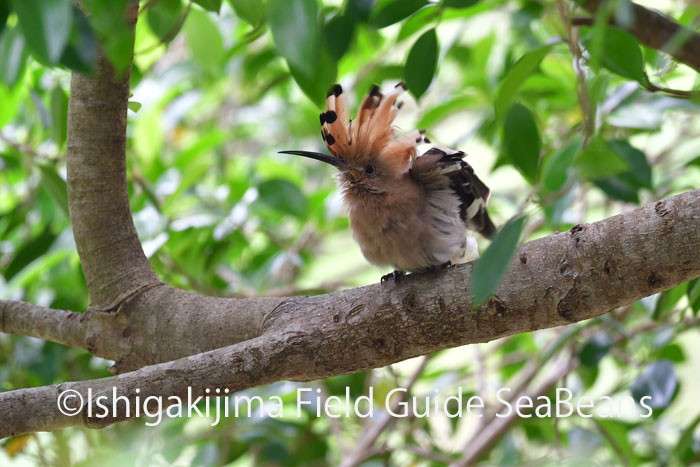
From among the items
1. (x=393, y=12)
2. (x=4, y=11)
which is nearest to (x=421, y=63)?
(x=393, y=12)

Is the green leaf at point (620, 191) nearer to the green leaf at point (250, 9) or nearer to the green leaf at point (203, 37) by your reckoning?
→ the green leaf at point (250, 9)

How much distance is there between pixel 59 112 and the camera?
1689 mm

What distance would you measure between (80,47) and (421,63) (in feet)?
2.41

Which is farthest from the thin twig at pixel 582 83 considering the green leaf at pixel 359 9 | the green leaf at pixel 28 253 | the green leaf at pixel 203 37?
the green leaf at pixel 28 253

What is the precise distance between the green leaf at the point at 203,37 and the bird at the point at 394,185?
712 mm

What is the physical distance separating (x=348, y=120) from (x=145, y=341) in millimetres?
677

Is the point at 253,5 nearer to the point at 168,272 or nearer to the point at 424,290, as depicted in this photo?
the point at 424,290

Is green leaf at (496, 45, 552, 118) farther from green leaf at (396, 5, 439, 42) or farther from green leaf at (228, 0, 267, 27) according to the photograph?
green leaf at (228, 0, 267, 27)

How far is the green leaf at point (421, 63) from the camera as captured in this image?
1.37 metres

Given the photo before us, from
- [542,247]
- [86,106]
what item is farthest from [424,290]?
[86,106]

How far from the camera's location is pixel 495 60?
279cm

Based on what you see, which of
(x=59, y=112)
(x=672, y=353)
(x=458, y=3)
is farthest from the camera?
(x=672, y=353)

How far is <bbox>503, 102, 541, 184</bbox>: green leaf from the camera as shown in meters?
1.52

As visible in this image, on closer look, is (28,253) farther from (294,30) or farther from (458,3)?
(294,30)
